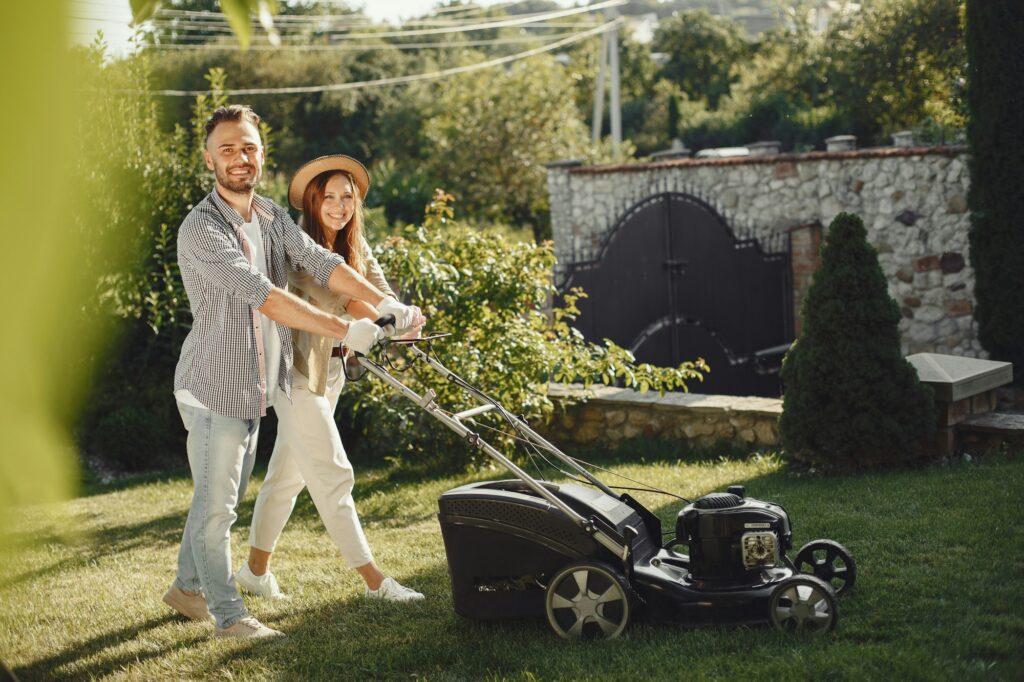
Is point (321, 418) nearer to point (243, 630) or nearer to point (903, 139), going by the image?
point (243, 630)

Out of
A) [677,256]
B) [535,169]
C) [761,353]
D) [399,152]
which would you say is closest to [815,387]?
[761,353]

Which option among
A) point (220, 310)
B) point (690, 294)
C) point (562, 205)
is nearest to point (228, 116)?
point (220, 310)

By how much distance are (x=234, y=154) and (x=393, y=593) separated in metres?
1.73

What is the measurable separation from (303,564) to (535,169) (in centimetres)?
1558

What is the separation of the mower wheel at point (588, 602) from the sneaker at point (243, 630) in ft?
3.33

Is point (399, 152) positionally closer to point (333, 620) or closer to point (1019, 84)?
point (1019, 84)

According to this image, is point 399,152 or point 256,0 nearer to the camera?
point 256,0

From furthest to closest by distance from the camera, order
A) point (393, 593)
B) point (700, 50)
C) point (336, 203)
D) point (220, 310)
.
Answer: point (700, 50)
point (336, 203)
point (393, 593)
point (220, 310)

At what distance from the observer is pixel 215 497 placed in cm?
362

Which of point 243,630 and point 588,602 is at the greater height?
point 588,602

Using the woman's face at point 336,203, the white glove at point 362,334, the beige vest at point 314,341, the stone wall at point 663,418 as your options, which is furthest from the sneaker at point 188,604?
the stone wall at point 663,418

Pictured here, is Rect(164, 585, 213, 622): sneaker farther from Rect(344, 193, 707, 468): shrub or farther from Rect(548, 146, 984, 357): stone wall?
Rect(548, 146, 984, 357): stone wall

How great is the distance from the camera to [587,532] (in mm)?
3441

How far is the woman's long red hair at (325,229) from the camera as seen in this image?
421 centimetres
